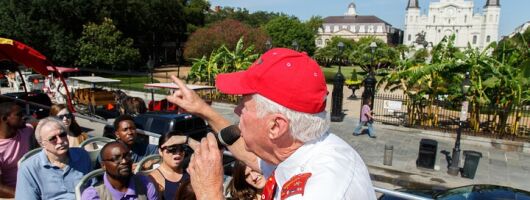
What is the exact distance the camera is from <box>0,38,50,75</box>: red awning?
8.69 m

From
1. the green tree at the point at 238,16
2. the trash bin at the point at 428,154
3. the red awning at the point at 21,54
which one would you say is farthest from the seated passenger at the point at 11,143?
the green tree at the point at 238,16

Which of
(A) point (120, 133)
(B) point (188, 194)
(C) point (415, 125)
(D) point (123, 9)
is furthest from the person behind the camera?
(D) point (123, 9)

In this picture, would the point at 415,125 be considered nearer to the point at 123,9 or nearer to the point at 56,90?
the point at 56,90

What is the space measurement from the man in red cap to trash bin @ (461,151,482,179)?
428 inches

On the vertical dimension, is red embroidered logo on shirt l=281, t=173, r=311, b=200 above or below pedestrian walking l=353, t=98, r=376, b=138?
above

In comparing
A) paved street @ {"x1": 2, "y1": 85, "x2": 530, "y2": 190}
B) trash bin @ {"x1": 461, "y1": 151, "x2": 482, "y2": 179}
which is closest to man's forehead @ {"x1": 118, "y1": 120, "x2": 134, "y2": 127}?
paved street @ {"x1": 2, "y1": 85, "x2": 530, "y2": 190}

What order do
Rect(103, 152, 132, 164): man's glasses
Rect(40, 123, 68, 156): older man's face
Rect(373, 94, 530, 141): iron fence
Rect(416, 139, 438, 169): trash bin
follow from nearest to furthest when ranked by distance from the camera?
1. Rect(103, 152, 132, 164): man's glasses
2. Rect(40, 123, 68, 156): older man's face
3. Rect(416, 139, 438, 169): trash bin
4. Rect(373, 94, 530, 141): iron fence

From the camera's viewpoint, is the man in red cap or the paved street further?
the paved street

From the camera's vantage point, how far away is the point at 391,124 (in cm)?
1755

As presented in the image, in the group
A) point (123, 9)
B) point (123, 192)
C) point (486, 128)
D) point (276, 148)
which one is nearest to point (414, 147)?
point (486, 128)

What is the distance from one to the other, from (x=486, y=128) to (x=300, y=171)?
17.4 metres

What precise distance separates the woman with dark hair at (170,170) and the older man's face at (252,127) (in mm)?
2497

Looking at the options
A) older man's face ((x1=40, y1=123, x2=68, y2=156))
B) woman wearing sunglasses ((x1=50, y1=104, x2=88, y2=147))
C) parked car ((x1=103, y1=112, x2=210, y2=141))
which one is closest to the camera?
older man's face ((x1=40, y1=123, x2=68, y2=156))

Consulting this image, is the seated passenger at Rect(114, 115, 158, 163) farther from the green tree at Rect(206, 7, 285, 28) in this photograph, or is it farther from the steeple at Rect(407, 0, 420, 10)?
the steeple at Rect(407, 0, 420, 10)
